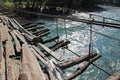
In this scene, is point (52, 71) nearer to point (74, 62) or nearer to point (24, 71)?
point (24, 71)

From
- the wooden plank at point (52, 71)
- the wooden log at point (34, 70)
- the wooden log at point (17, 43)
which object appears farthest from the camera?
the wooden log at point (17, 43)

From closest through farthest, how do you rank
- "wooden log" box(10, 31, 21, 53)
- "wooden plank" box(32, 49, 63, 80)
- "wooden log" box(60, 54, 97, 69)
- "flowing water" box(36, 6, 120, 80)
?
"wooden plank" box(32, 49, 63, 80)
"wooden log" box(60, 54, 97, 69)
"wooden log" box(10, 31, 21, 53)
"flowing water" box(36, 6, 120, 80)

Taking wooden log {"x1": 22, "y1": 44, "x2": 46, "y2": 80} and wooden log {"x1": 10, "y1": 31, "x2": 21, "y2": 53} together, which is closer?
wooden log {"x1": 22, "y1": 44, "x2": 46, "y2": 80}

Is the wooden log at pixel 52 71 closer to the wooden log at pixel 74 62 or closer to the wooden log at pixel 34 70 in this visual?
the wooden log at pixel 34 70

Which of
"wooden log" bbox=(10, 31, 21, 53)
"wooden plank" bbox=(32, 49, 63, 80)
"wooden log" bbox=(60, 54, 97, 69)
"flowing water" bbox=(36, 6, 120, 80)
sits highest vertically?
"wooden log" bbox=(10, 31, 21, 53)

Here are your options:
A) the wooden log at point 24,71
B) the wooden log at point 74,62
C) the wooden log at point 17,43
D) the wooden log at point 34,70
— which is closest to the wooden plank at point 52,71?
the wooden log at point 34,70

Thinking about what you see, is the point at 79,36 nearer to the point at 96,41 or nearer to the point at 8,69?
the point at 96,41

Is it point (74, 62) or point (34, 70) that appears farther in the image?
point (74, 62)

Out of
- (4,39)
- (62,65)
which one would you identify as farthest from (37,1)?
(62,65)

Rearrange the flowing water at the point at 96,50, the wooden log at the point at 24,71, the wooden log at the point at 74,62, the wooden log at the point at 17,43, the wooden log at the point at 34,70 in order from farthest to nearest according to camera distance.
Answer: the flowing water at the point at 96,50, the wooden log at the point at 17,43, the wooden log at the point at 74,62, the wooden log at the point at 34,70, the wooden log at the point at 24,71

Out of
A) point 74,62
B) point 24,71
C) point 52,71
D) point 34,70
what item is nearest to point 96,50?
point 74,62

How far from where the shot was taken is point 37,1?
148 ft

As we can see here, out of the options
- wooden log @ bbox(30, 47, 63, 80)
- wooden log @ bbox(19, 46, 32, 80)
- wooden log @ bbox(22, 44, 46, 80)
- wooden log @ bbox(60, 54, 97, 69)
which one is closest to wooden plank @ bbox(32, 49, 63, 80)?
wooden log @ bbox(30, 47, 63, 80)

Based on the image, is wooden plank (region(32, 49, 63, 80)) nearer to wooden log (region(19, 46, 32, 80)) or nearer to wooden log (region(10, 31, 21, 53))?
wooden log (region(19, 46, 32, 80))
